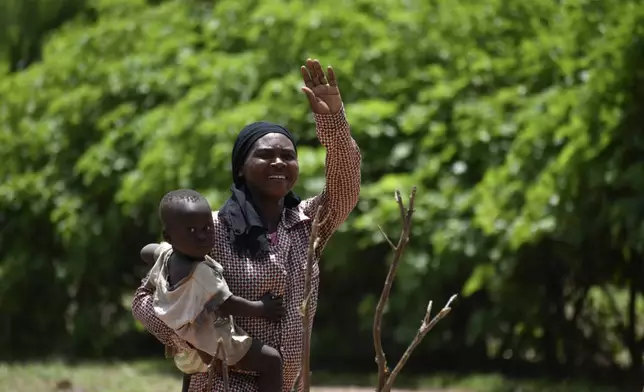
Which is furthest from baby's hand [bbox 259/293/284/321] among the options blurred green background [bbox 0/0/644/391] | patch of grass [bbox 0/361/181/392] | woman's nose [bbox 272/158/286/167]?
patch of grass [bbox 0/361/181/392]

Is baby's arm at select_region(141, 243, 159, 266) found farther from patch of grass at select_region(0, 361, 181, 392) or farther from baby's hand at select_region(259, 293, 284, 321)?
patch of grass at select_region(0, 361, 181, 392)

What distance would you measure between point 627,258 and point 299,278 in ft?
16.5

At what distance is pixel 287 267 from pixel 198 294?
0.37 metres

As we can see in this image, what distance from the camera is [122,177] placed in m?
10.3

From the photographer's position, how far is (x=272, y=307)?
3611 millimetres

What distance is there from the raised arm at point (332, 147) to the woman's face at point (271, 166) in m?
0.11

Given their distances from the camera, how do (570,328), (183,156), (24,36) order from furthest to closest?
(24,36) → (183,156) → (570,328)

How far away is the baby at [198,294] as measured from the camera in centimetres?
342

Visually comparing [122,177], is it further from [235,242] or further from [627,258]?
→ [235,242]

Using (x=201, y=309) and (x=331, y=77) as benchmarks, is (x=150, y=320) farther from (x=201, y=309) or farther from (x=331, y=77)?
(x=331, y=77)

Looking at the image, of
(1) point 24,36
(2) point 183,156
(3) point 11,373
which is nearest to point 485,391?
(2) point 183,156

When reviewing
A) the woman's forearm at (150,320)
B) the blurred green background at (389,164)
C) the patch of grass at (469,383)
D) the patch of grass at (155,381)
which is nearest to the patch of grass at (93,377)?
the patch of grass at (155,381)

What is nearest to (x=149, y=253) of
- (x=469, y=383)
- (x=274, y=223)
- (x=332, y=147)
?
(x=274, y=223)

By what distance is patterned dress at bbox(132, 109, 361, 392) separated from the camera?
363 centimetres
